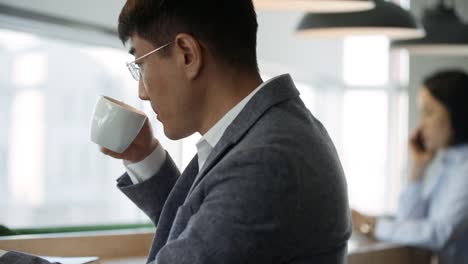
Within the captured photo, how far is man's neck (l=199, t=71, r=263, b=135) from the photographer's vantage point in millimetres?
1072

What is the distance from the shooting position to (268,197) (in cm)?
91

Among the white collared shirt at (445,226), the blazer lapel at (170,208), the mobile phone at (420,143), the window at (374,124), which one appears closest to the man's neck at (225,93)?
the blazer lapel at (170,208)

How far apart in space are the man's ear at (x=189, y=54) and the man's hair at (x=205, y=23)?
0.01m

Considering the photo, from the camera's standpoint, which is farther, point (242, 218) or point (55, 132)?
point (55, 132)

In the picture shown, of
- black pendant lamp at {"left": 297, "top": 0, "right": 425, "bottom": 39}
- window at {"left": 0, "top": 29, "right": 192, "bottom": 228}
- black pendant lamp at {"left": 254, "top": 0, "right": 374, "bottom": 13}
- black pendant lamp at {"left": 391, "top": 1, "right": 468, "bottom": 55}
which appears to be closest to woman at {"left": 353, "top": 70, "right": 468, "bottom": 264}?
black pendant lamp at {"left": 391, "top": 1, "right": 468, "bottom": 55}

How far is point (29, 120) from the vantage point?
366 centimetres

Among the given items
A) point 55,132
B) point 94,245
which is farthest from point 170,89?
point 55,132

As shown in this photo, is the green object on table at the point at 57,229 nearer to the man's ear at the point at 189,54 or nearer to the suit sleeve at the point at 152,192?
the suit sleeve at the point at 152,192

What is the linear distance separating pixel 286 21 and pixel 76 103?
63.7 inches

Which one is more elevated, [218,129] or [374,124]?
[218,129]

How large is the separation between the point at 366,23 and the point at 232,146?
1.60m

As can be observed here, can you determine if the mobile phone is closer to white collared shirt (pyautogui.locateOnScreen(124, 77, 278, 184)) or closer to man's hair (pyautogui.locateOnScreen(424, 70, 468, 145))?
man's hair (pyautogui.locateOnScreen(424, 70, 468, 145))

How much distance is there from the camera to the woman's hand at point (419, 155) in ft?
12.6

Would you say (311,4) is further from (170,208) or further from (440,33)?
(440,33)
